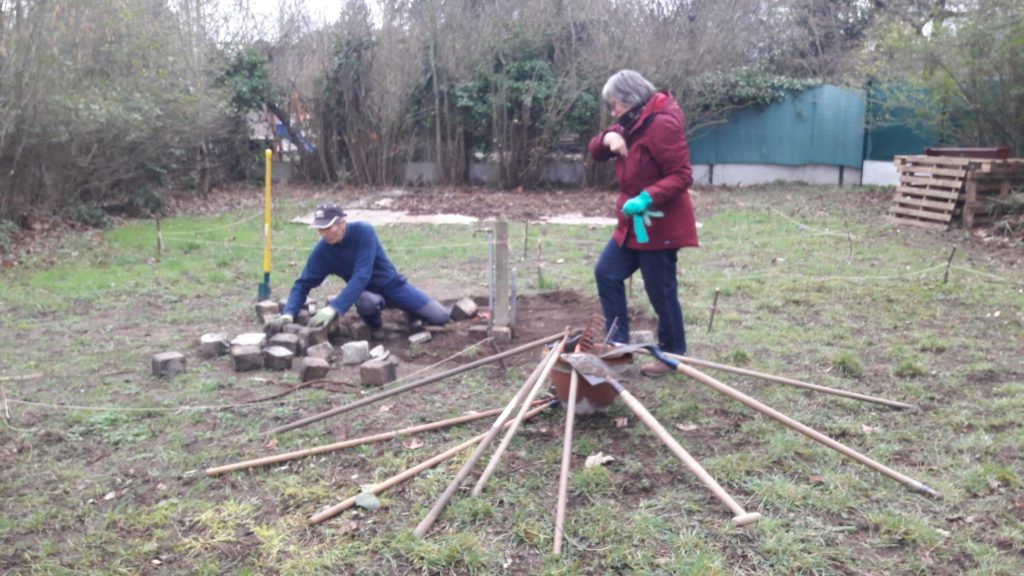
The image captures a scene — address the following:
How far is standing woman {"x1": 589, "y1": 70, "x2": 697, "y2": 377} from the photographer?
504 centimetres

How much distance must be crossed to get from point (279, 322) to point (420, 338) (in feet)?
3.32

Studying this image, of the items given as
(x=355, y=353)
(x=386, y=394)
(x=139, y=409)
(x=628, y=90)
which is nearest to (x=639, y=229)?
(x=628, y=90)

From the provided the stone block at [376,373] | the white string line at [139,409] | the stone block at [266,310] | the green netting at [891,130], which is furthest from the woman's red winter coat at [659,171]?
the green netting at [891,130]

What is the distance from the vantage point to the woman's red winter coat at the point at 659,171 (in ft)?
16.5

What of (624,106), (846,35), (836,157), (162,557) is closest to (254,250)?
(624,106)

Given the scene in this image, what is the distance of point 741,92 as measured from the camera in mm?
18656

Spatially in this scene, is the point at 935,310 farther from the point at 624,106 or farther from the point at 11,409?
the point at 11,409

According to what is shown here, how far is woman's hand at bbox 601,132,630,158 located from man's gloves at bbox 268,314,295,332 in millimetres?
2692

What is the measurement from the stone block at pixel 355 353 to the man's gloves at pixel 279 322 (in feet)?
2.08

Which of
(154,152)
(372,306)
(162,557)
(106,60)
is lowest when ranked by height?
(162,557)

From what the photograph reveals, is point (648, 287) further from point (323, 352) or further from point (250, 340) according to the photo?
point (250, 340)

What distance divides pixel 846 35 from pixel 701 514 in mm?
24686

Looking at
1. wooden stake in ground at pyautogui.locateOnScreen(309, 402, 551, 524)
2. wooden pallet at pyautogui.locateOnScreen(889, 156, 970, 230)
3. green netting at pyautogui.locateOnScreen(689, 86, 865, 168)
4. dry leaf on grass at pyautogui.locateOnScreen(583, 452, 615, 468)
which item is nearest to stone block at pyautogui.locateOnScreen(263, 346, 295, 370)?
wooden stake in ground at pyautogui.locateOnScreen(309, 402, 551, 524)

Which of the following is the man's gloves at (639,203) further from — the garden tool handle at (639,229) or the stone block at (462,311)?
the stone block at (462,311)
